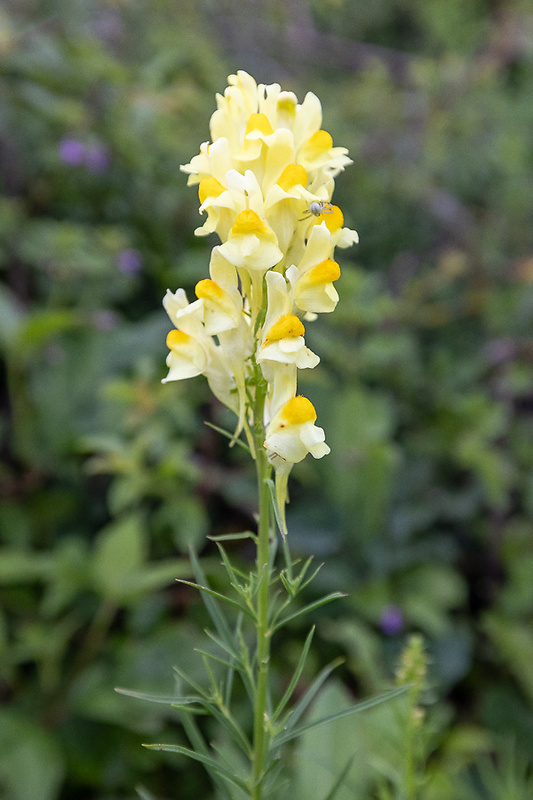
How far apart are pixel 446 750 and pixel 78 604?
105cm

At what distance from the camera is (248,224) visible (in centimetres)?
68

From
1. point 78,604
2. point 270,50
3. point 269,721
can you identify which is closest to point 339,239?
point 269,721

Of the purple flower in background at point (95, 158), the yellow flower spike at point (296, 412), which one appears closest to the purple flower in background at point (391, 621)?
the yellow flower spike at point (296, 412)

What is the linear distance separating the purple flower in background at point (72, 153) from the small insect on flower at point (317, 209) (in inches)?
66.4

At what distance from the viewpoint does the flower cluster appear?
2.25ft

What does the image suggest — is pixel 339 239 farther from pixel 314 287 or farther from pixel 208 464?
pixel 208 464

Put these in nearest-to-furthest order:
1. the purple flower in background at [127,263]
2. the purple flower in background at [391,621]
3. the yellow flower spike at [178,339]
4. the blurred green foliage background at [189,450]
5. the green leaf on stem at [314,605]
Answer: the green leaf on stem at [314,605], the yellow flower spike at [178,339], the blurred green foliage background at [189,450], the purple flower in background at [391,621], the purple flower in background at [127,263]

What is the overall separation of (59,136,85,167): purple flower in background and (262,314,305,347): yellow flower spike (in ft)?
5.84

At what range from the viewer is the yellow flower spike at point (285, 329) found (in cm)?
68

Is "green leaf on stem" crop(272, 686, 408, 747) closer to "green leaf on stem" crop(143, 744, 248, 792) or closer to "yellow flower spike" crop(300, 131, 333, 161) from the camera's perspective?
"green leaf on stem" crop(143, 744, 248, 792)

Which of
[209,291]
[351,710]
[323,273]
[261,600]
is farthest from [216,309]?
[351,710]

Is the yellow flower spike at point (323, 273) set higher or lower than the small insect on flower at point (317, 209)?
lower

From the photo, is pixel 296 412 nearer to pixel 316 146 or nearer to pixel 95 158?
pixel 316 146

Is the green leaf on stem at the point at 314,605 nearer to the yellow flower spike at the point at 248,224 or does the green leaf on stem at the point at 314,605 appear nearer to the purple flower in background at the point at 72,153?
the yellow flower spike at the point at 248,224
